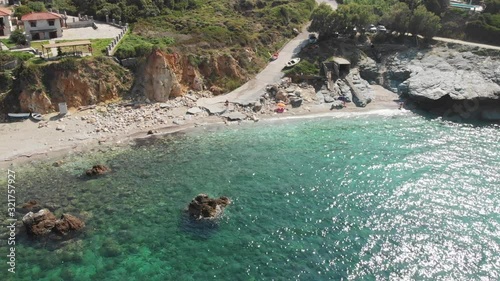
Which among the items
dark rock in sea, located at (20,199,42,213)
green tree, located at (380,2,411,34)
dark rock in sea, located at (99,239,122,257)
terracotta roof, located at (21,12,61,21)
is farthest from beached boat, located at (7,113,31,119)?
green tree, located at (380,2,411,34)

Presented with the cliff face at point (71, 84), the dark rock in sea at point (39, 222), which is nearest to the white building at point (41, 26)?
the cliff face at point (71, 84)

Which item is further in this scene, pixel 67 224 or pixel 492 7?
pixel 492 7

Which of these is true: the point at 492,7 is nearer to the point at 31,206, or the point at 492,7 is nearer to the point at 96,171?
the point at 96,171

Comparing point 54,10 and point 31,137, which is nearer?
point 31,137

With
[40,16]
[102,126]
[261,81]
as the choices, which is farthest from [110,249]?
[40,16]

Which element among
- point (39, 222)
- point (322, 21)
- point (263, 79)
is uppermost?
point (322, 21)

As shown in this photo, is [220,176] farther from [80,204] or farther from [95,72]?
[95,72]

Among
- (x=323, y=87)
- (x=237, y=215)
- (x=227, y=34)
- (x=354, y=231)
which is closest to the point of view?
(x=354, y=231)

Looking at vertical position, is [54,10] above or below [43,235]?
above

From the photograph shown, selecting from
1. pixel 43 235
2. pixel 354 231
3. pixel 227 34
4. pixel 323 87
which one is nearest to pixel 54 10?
pixel 227 34
